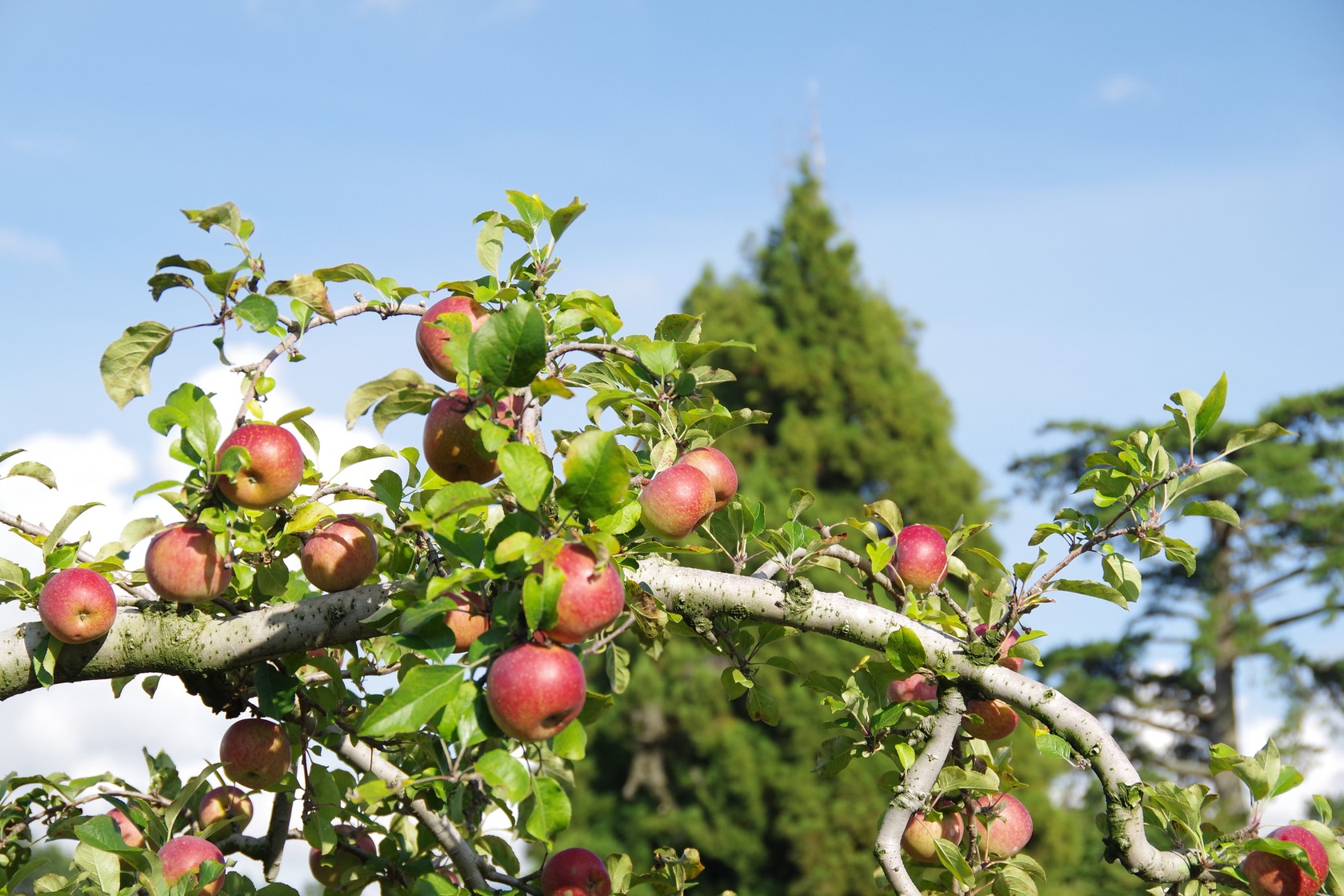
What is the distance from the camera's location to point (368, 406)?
1721 millimetres

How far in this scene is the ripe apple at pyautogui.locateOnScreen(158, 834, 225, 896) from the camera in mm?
2096

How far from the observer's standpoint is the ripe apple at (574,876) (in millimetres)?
2082

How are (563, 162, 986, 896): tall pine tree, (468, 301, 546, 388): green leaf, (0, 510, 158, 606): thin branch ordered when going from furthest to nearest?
(563, 162, 986, 896): tall pine tree → (0, 510, 158, 606): thin branch → (468, 301, 546, 388): green leaf

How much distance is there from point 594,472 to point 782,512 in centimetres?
921

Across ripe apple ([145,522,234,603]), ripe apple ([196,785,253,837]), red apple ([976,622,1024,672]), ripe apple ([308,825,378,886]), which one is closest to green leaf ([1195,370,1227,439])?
red apple ([976,622,1024,672])

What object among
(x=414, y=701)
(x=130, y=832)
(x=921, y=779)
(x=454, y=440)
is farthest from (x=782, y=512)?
(x=414, y=701)

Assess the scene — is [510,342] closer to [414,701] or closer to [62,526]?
[414,701]

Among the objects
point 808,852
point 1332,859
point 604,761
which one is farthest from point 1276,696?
point 1332,859

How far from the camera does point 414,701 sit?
55.9 inches

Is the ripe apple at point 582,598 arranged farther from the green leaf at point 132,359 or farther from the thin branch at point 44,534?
the thin branch at point 44,534

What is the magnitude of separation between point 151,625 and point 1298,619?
12.4 metres

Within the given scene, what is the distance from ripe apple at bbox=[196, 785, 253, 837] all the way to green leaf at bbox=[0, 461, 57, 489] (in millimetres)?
811

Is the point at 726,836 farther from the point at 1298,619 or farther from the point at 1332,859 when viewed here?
the point at 1332,859

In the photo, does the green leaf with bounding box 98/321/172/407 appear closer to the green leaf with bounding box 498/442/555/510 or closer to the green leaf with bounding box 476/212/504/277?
the green leaf with bounding box 476/212/504/277
